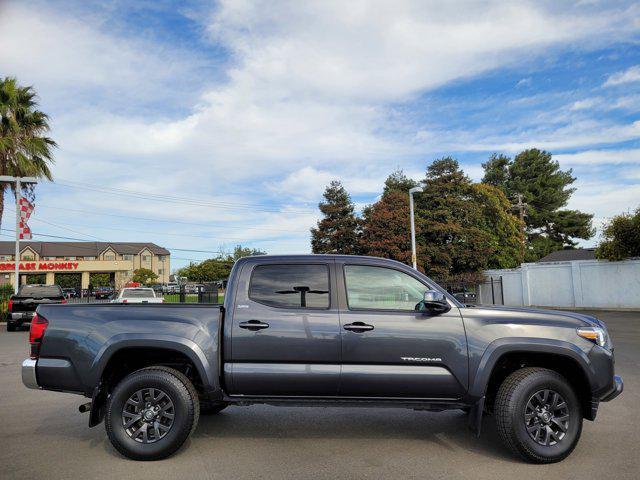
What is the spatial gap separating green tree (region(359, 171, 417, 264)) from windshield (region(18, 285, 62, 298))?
843 inches

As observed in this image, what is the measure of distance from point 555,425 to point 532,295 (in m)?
27.5

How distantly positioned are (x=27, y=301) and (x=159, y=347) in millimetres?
16683

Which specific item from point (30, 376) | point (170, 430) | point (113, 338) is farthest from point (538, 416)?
point (30, 376)

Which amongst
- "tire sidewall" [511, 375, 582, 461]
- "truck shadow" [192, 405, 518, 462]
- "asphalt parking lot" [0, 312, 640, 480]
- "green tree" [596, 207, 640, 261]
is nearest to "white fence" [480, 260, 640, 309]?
"green tree" [596, 207, 640, 261]

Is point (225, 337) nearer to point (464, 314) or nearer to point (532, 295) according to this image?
point (464, 314)

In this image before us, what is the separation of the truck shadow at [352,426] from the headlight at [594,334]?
1.31 meters

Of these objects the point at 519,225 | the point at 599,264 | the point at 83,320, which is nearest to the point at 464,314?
the point at 83,320

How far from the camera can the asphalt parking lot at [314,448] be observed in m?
4.36

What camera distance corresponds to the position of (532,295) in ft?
98.9

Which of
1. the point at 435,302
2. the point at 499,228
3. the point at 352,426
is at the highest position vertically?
the point at 499,228

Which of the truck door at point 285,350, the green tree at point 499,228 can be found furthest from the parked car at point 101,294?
the truck door at point 285,350

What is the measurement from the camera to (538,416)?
4.63 metres

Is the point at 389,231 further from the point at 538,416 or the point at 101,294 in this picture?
the point at 101,294

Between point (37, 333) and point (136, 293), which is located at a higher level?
point (136, 293)
